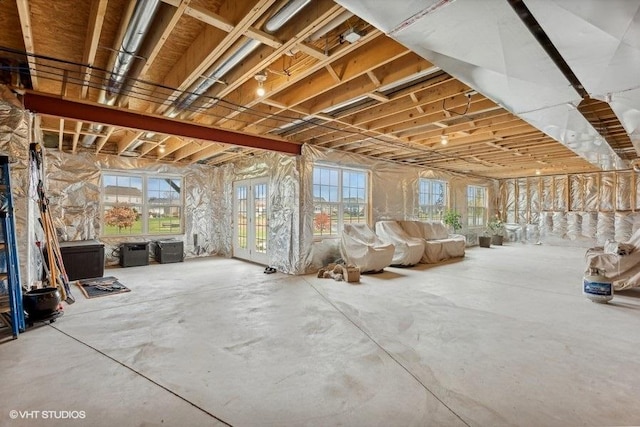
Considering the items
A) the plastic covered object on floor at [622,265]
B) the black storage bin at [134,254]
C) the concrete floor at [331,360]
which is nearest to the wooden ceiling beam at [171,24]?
the concrete floor at [331,360]

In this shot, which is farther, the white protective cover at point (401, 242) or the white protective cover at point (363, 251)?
the white protective cover at point (401, 242)

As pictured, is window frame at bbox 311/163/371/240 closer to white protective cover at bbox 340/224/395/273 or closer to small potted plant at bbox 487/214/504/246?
white protective cover at bbox 340/224/395/273

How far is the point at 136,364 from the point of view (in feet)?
7.50

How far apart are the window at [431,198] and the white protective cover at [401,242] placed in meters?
1.84

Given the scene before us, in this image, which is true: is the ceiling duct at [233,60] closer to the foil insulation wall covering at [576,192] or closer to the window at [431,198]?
the window at [431,198]

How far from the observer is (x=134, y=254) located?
6.36m

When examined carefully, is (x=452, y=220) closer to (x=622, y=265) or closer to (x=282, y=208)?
(x=622, y=265)

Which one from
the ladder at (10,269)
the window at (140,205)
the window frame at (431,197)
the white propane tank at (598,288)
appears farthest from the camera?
the window frame at (431,197)

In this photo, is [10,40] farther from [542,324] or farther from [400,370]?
[542,324]

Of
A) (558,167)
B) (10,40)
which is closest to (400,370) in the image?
(10,40)

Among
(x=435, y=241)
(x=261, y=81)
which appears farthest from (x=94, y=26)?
(x=435, y=241)

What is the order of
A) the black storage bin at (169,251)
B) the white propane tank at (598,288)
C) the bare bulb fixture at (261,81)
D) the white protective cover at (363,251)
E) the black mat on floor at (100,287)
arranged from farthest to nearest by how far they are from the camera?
the black storage bin at (169,251), the white protective cover at (363,251), the black mat on floor at (100,287), the white propane tank at (598,288), the bare bulb fixture at (261,81)

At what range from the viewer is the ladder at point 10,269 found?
272 centimetres

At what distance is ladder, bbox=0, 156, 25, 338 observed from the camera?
2.72 metres
